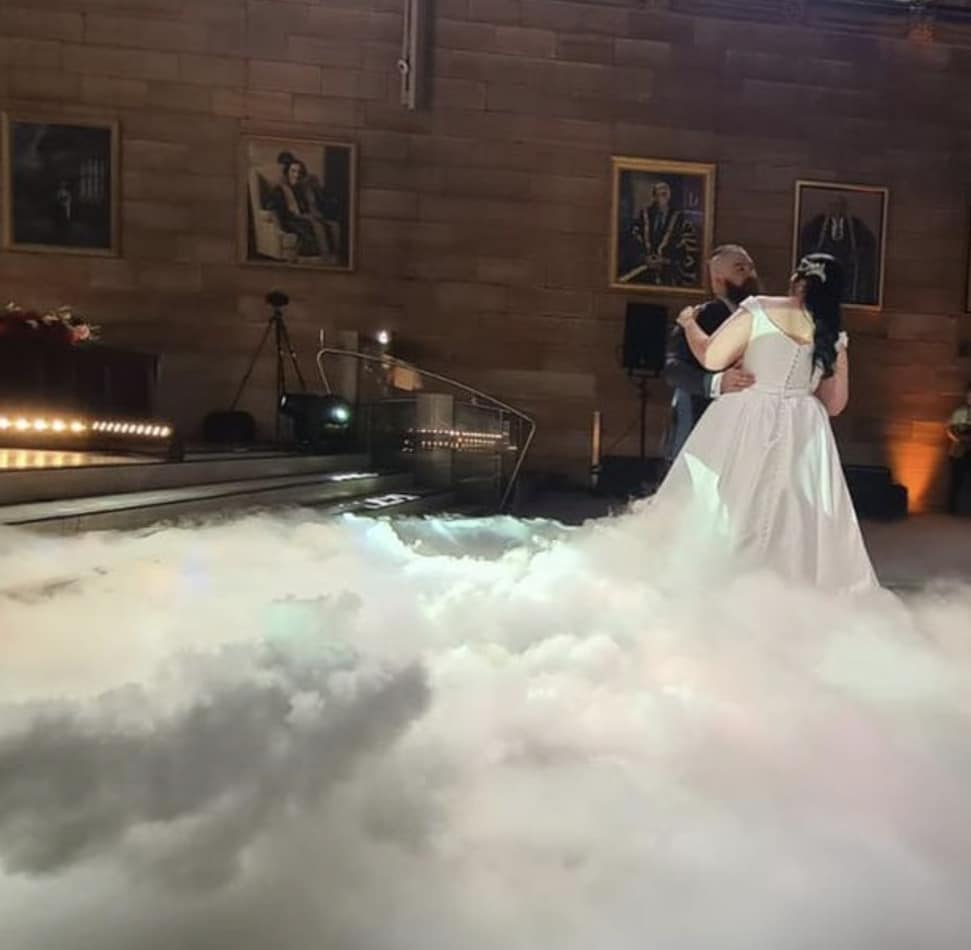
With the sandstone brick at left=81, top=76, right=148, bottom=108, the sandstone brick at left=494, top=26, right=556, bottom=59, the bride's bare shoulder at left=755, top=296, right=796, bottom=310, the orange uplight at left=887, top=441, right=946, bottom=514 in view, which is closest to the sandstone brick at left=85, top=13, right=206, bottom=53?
the sandstone brick at left=81, top=76, right=148, bottom=108

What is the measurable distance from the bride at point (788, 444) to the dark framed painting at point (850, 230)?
22.6 feet

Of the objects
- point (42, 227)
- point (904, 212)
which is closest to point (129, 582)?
point (42, 227)

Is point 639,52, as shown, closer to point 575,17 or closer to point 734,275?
point 575,17

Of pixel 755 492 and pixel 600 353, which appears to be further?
pixel 600 353

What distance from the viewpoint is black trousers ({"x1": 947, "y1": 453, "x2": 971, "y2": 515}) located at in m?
9.29

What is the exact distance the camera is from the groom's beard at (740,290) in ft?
12.1

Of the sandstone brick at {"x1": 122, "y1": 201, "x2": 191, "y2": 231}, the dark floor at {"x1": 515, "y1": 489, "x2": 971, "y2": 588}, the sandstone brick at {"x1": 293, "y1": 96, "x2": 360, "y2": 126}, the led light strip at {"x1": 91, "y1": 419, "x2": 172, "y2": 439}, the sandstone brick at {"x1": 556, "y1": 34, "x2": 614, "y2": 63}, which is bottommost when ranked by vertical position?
the dark floor at {"x1": 515, "y1": 489, "x2": 971, "y2": 588}

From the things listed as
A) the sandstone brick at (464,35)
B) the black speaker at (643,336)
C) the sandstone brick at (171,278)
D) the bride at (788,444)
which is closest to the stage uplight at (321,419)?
the sandstone brick at (171,278)

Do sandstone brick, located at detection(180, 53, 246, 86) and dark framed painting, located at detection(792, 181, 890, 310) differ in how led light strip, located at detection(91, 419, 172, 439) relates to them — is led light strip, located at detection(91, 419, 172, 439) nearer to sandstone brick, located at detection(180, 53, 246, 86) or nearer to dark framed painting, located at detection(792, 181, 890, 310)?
sandstone brick, located at detection(180, 53, 246, 86)

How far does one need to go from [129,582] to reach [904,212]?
9.16m

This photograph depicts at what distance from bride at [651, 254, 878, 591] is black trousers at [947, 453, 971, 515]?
22.4 feet

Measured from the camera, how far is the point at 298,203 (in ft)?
29.2

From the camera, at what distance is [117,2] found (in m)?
8.61

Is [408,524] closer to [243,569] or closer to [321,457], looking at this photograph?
[321,457]
